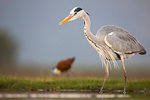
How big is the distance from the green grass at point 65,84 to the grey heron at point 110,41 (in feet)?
3.94

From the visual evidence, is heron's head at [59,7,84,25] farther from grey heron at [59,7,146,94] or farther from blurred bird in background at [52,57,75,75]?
blurred bird in background at [52,57,75,75]

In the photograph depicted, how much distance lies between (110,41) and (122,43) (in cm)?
42

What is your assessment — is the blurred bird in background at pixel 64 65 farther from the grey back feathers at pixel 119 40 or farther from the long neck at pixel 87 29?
the long neck at pixel 87 29

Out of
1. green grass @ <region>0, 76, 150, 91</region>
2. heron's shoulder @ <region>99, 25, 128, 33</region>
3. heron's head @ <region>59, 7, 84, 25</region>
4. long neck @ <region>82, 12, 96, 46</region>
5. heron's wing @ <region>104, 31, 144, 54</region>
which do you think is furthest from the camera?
green grass @ <region>0, 76, 150, 91</region>

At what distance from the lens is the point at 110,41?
7570mm

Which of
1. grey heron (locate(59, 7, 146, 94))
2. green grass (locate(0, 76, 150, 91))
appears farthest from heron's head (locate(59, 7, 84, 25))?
green grass (locate(0, 76, 150, 91))

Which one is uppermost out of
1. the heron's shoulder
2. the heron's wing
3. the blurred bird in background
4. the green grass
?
the blurred bird in background

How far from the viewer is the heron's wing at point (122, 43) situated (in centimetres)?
760

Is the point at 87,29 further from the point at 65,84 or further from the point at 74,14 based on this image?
the point at 65,84

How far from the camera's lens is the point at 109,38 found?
756cm

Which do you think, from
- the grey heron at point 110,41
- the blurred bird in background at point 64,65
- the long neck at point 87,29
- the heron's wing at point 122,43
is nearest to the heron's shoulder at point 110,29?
the grey heron at point 110,41

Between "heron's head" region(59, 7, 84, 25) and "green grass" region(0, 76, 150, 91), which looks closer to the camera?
"heron's head" region(59, 7, 84, 25)

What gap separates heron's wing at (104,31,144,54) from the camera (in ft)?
24.9

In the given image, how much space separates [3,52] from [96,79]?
9735mm
